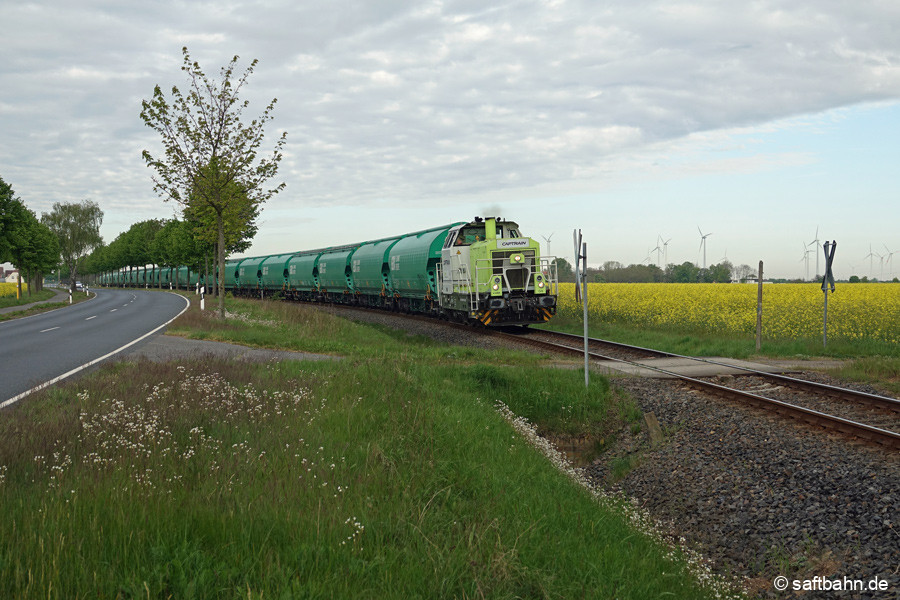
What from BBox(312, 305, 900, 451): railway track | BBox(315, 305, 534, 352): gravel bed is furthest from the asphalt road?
BBox(312, 305, 900, 451): railway track

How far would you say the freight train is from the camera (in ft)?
68.5

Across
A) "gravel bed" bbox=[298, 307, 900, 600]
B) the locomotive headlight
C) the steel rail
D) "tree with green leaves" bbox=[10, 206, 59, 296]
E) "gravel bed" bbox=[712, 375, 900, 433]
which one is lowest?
"gravel bed" bbox=[298, 307, 900, 600]

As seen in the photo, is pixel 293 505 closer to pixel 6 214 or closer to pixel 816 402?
pixel 816 402

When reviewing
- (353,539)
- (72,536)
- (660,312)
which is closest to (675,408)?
(353,539)

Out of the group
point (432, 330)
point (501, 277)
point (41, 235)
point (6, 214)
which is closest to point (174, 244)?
point (41, 235)

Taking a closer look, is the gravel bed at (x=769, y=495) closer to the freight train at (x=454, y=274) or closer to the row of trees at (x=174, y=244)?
the freight train at (x=454, y=274)

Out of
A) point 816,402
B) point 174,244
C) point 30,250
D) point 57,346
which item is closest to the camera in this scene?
point 816,402

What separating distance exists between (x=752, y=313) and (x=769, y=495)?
21299 millimetres

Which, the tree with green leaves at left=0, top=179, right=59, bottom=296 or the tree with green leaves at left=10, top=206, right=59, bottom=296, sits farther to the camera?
the tree with green leaves at left=10, top=206, right=59, bottom=296

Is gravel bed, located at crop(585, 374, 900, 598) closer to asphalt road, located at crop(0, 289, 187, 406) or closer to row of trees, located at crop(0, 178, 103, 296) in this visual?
asphalt road, located at crop(0, 289, 187, 406)

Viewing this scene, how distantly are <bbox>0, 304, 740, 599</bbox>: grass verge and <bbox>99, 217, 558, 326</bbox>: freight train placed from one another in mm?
11555

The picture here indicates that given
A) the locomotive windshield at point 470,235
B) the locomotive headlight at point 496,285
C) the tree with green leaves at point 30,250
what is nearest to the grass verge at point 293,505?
the locomotive headlight at point 496,285

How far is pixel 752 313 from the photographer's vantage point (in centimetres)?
2648

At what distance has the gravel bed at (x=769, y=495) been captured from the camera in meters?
5.77
